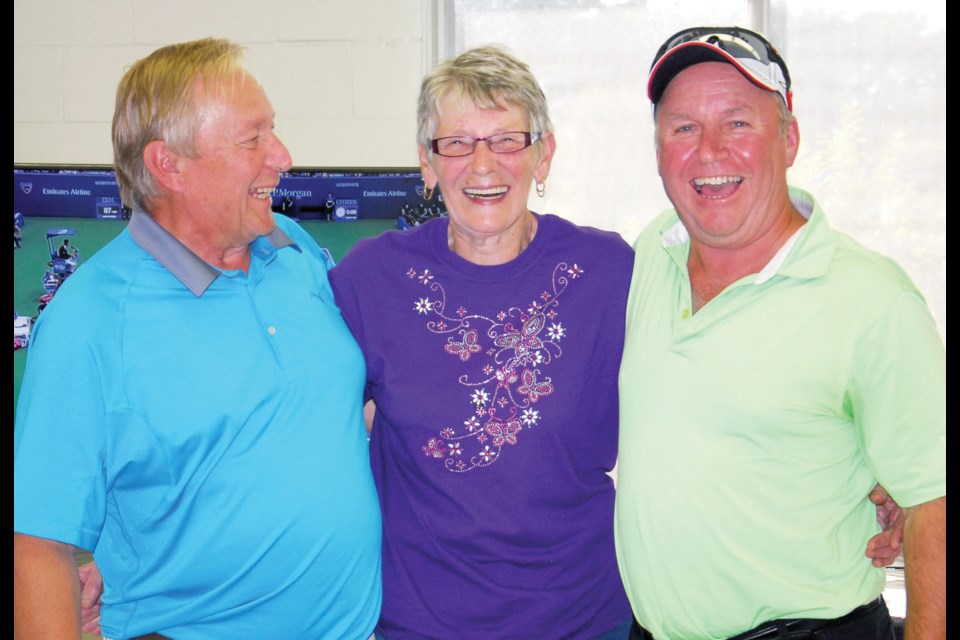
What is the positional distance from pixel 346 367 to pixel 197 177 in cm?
42

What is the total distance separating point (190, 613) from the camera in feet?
5.00

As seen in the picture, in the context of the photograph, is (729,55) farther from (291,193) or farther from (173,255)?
(291,193)

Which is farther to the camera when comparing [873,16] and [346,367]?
[873,16]

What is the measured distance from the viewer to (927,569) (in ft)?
4.52

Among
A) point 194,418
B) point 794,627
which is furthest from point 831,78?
point 194,418

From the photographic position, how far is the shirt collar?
61.0 inches

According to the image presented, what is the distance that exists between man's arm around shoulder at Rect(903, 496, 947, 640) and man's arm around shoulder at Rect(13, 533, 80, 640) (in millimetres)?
1266

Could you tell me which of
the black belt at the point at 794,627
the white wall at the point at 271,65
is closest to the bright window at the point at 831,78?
the white wall at the point at 271,65

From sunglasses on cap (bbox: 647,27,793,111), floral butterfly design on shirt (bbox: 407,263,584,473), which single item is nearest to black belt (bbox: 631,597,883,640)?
floral butterfly design on shirt (bbox: 407,263,584,473)

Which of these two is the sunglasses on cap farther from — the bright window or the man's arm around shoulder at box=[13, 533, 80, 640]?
the bright window

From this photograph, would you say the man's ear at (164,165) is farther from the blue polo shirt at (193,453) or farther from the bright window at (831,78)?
the bright window at (831,78)
